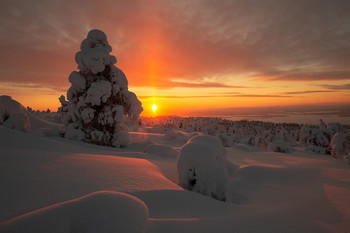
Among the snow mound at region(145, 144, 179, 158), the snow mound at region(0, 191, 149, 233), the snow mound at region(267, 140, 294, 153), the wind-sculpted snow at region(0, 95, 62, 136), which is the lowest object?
the snow mound at region(267, 140, 294, 153)

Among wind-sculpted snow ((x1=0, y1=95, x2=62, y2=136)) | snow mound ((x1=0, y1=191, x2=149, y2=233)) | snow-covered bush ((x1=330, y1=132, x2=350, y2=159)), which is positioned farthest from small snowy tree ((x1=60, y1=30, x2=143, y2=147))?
snow-covered bush ((x1=330, y1=132, x2=350, y2=159))

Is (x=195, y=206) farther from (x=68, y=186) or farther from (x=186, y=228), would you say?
(x=68, y=186)

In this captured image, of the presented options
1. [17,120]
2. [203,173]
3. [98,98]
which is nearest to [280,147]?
[203,173]

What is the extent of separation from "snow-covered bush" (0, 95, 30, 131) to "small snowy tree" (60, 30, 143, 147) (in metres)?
1.87

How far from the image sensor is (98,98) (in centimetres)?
880

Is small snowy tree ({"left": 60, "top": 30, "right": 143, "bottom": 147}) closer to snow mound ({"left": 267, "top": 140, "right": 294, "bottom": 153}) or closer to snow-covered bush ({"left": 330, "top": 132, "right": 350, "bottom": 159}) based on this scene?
snow mound ({"left": 267, "top": 140, "right": 294, "bottom": 153})

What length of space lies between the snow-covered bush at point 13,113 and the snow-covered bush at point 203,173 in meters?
7.95

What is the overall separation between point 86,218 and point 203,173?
2959mm

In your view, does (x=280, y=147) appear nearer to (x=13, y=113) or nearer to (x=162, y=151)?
(x=162, y=151)

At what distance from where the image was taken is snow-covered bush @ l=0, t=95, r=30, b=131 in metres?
7.39

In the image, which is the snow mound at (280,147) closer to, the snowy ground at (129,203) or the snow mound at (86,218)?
the snowy ground at (129,203)

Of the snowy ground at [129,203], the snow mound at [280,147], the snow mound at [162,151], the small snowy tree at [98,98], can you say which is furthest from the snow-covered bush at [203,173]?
the snow mound at [280,147]

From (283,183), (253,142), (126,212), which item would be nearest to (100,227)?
(126,212)

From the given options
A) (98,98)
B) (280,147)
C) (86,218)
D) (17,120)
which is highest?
(98,98)
